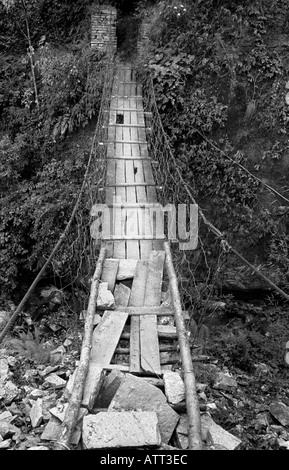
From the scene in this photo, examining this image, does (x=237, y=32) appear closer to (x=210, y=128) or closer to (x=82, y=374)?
(x=210, y=128)

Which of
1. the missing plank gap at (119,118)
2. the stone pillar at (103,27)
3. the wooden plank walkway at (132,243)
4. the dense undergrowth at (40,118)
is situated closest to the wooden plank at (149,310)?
the wooden plank walkway at (132,243)

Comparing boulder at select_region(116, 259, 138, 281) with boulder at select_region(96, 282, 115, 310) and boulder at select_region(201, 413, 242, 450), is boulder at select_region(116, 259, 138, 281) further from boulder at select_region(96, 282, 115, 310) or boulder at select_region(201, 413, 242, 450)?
boulder at select_region(201, 413, 242, 450)

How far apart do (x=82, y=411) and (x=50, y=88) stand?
5874 millimetres

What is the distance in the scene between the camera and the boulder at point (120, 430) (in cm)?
182

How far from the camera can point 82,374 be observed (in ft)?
7.38

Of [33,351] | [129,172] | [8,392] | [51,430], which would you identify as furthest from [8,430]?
[129,172]

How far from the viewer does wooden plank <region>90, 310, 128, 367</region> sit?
8.24 feet

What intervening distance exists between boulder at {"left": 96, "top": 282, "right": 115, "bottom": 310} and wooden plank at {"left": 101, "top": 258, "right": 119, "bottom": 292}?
12cm

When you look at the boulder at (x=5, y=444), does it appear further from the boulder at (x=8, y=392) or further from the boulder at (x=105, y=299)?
the boulder at (x=105, y=299)

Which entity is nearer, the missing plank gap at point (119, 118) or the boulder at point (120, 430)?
the boulder at point (120, 430)

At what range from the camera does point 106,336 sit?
105 inches

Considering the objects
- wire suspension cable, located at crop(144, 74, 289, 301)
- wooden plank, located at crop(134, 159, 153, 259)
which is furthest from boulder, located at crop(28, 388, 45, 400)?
wire suspension cable, located at crop(144, 74, 289, 301)

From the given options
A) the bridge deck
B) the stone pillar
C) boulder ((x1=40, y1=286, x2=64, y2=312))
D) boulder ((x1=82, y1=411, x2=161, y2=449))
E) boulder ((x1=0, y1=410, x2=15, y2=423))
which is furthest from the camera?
the stone pillar

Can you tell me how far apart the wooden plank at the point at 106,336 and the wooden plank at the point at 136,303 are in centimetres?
9
